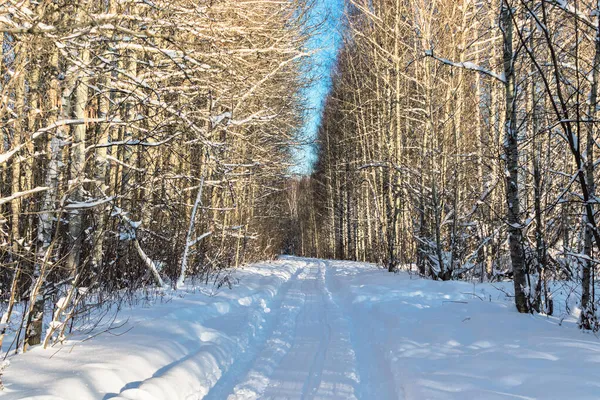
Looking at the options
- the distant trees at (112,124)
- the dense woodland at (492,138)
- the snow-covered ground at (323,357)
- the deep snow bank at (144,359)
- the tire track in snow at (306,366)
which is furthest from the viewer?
the dense woodland at (492,138)

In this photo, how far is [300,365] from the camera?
4.25 metres

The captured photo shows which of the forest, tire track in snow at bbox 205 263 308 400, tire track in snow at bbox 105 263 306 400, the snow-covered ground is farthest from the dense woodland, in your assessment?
tire track in snow at bbox 105 263 306 400

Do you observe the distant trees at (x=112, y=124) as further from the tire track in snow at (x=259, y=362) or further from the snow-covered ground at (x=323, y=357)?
the tire track in snow at (x=259, y=362)

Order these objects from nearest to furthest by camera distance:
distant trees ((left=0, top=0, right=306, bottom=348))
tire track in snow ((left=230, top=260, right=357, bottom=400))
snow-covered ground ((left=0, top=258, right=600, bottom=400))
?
snow-covered ground ((left=0, top=258, right=600, bottom=400)) < distant trees ((left=0, top=0, right=306, bottom=348)) < tire track in snow ((left=230, top=260, right=357, bottom=400))

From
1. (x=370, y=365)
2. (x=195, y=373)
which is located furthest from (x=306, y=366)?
(x=195, y=373)

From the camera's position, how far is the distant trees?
10.6 ft

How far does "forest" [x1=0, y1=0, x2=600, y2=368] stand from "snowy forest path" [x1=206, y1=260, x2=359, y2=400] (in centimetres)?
177

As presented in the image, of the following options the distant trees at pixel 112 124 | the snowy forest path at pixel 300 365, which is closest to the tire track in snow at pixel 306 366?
the snowy forest path at pixel 300 365

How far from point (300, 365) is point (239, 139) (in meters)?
8.28

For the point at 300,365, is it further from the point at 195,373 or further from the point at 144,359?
the point at 144,359

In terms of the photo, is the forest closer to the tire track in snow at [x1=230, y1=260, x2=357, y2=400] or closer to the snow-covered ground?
the snow-covered ground

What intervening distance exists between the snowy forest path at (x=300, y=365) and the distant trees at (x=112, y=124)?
1731 mm

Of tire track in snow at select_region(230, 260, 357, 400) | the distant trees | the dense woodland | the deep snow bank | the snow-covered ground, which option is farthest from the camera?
the dense woodland

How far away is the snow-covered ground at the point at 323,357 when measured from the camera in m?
2.97
